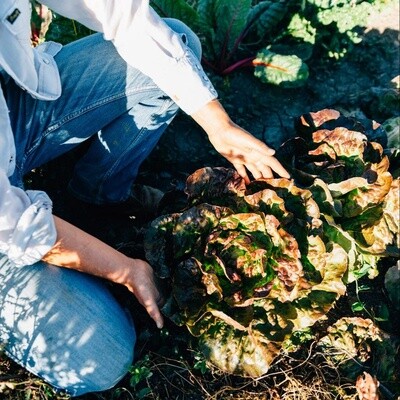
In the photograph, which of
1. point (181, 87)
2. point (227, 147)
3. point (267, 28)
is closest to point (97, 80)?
point (181, 87)

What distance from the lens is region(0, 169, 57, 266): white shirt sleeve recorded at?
5.27 ft

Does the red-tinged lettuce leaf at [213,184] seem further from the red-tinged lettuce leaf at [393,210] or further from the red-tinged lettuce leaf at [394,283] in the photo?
the red-tinged lettuce leaf at [394,283]

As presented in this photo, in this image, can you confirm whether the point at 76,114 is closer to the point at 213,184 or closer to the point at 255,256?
the point at 213,184

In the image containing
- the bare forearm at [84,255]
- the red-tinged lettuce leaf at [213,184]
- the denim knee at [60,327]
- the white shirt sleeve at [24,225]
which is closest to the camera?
the white shirt sleeve at [24,225]

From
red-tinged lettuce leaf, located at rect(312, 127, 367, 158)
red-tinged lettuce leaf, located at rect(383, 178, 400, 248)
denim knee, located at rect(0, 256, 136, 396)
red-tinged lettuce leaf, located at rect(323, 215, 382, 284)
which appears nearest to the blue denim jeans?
denim knee, located at rect(0, 256, 136, 396)

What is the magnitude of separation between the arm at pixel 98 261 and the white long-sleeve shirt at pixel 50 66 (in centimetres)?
8

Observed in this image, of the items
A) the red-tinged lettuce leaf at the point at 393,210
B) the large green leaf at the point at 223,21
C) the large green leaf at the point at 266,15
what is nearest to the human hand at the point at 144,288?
the red-tinged lettuce leaf at the point at 393,210

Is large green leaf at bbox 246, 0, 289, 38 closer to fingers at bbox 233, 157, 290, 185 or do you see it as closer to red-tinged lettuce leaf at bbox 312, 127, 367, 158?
red-tinged lettuce leaf at bbox 312, 127, 367, 158

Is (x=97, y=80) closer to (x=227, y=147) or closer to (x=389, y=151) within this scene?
(x=227, y=147)

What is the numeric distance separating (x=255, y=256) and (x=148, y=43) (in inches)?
31.4

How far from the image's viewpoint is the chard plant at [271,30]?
2.85 m

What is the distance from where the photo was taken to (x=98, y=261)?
6.04 feet

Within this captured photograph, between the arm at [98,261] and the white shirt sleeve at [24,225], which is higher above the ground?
the white shirt sleeve at [24,225]

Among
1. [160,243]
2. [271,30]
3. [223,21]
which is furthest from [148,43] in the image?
[271,30]
